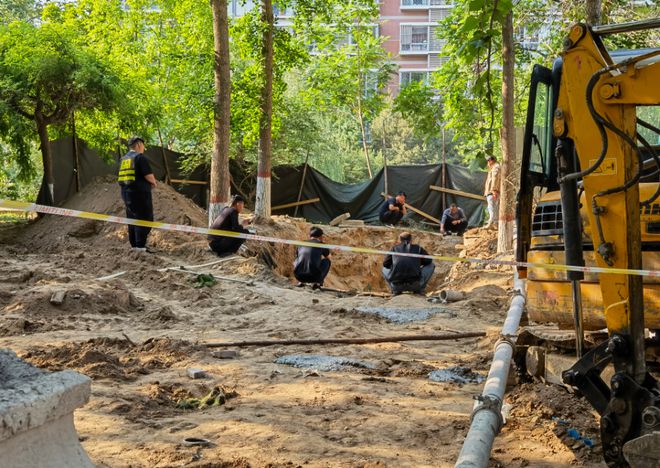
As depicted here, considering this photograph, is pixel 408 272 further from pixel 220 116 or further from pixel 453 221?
pixel 453 221

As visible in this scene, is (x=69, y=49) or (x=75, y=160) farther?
(x=75, y=160)

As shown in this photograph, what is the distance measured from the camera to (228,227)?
44.4ft

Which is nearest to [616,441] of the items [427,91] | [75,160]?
[427,91]

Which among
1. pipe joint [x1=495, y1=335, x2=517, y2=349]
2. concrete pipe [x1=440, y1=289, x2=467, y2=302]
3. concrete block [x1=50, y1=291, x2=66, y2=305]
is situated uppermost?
pipe joint [x1=495, y1=335, x2=517, y2=349]

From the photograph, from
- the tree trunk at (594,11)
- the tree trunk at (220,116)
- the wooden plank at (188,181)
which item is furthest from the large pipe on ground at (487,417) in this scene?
the wooden plank at (188,181)

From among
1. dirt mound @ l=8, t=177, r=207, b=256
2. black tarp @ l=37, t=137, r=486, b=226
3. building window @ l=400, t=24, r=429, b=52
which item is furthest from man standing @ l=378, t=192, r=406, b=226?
building window @ l=400, t=24, r=429, b=52

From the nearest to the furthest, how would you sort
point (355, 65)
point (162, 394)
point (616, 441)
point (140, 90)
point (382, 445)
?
point (616, 441) < point (382, 445) < point (162, 394) < point (140, 90) < point (355, 65)

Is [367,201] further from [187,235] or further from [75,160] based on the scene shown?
[187,235]

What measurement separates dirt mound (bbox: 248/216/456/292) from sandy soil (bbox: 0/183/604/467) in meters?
3.98

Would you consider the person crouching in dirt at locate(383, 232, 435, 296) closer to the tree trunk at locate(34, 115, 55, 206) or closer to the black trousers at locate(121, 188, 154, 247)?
the black trousers at locate(121, 188, 154, 247)

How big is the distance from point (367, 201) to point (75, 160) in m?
11.2

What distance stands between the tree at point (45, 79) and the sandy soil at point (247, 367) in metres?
3.15

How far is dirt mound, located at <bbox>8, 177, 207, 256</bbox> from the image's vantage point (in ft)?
48.3

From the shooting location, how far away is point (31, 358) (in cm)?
678
